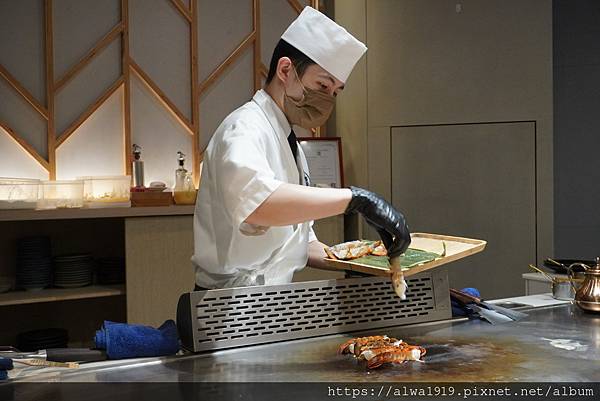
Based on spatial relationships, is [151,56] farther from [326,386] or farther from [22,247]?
[326,386]

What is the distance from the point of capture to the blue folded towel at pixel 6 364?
4.86ft

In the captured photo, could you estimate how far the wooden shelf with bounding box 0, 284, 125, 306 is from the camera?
3461 millimetres

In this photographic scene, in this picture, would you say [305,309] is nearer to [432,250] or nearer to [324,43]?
[432,250]

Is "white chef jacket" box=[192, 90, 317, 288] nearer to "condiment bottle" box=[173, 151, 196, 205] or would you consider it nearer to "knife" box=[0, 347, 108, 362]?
"knife" box=[0, 347, 108, 362]

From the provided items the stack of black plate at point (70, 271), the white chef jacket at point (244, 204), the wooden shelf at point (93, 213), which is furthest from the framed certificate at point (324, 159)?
the white chef jacket at point (244, 204)

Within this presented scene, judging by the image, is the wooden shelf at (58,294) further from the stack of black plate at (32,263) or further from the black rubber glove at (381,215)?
the black rubber glove at (381,215)

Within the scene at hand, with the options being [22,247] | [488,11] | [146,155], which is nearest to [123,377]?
[22,247]

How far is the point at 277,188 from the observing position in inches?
66.8

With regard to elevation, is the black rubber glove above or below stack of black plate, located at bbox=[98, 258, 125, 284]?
above

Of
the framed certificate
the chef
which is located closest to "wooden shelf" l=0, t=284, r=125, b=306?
the framed certificate

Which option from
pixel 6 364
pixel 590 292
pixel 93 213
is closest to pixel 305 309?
pixel 6 364

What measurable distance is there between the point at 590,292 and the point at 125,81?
2.92 m

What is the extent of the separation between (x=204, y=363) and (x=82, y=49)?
114 inches

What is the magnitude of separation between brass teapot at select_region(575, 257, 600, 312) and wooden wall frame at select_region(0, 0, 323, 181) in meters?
2.63
